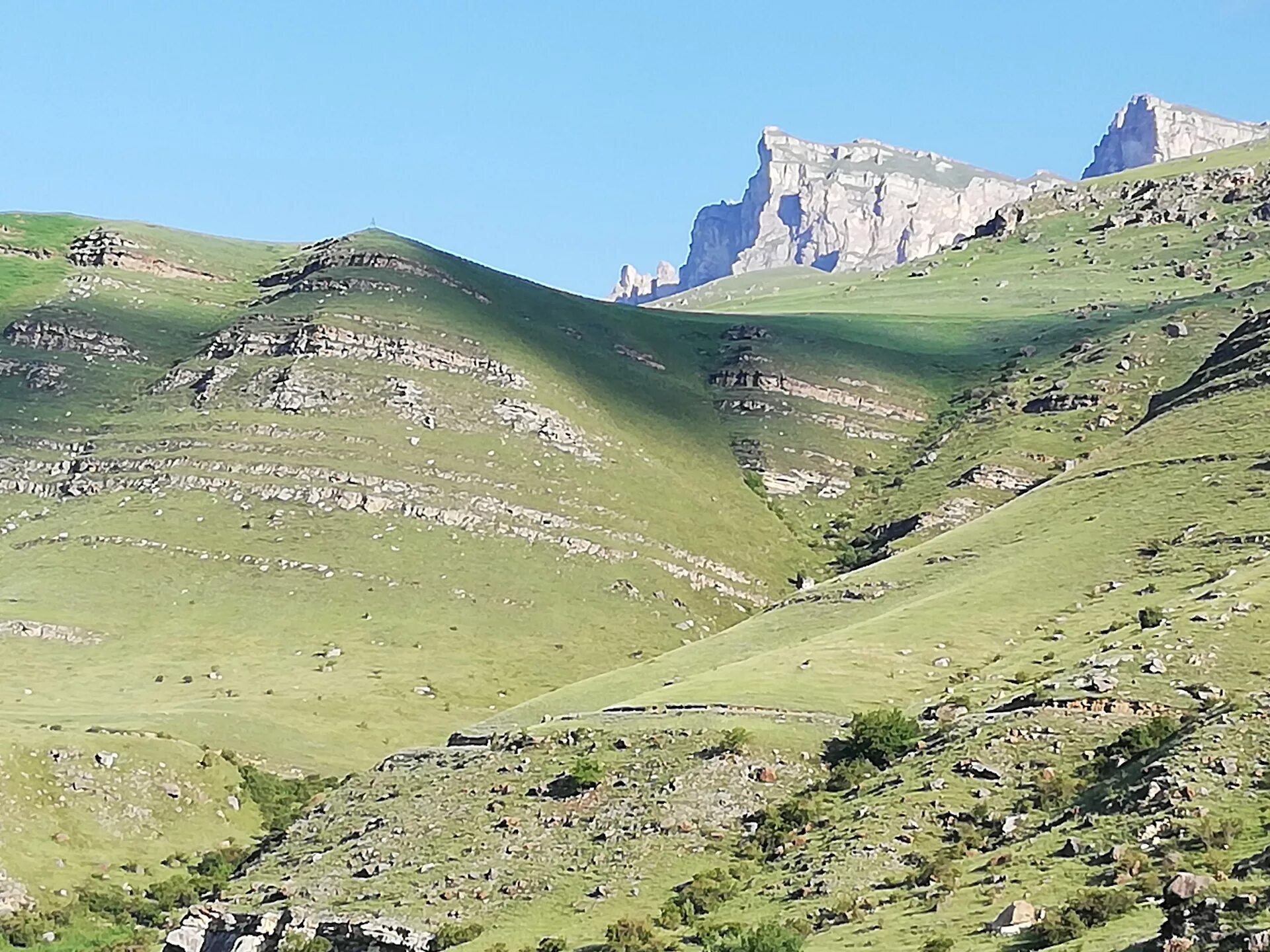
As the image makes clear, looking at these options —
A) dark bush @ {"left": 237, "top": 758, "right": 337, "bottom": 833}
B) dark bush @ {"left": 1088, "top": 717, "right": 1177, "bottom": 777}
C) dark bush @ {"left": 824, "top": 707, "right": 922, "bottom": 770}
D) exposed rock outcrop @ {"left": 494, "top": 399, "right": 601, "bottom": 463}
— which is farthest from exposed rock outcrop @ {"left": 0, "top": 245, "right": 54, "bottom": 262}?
dark bush @ {"left": 1088, "top": 717, "right": 1177, "bottom": 777}

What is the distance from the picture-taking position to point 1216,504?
86062 millimetres

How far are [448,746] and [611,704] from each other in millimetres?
7795

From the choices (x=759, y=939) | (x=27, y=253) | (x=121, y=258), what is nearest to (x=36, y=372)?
(x=121, y=258)

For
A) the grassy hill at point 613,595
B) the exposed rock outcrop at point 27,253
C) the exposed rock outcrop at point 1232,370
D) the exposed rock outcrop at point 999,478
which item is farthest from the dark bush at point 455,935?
the exposed rock outcrop at point 27,253

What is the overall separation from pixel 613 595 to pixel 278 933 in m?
70.4

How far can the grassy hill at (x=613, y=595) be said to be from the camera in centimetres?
5266

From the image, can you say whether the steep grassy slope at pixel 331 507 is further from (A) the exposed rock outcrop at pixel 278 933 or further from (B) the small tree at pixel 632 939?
(B) the small tree at pixel 632 939

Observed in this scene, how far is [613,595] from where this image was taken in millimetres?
126125

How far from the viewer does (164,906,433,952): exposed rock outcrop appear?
54.0 m

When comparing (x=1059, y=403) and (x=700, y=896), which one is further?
(x=1059, y=403)

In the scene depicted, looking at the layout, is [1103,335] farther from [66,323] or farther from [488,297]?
[66,323]

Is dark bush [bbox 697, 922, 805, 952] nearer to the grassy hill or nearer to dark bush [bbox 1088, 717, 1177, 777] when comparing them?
the grassy hill

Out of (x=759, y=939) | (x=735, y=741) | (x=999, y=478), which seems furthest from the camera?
(x=999, y=478)

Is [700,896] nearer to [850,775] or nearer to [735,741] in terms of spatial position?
[850,775]
